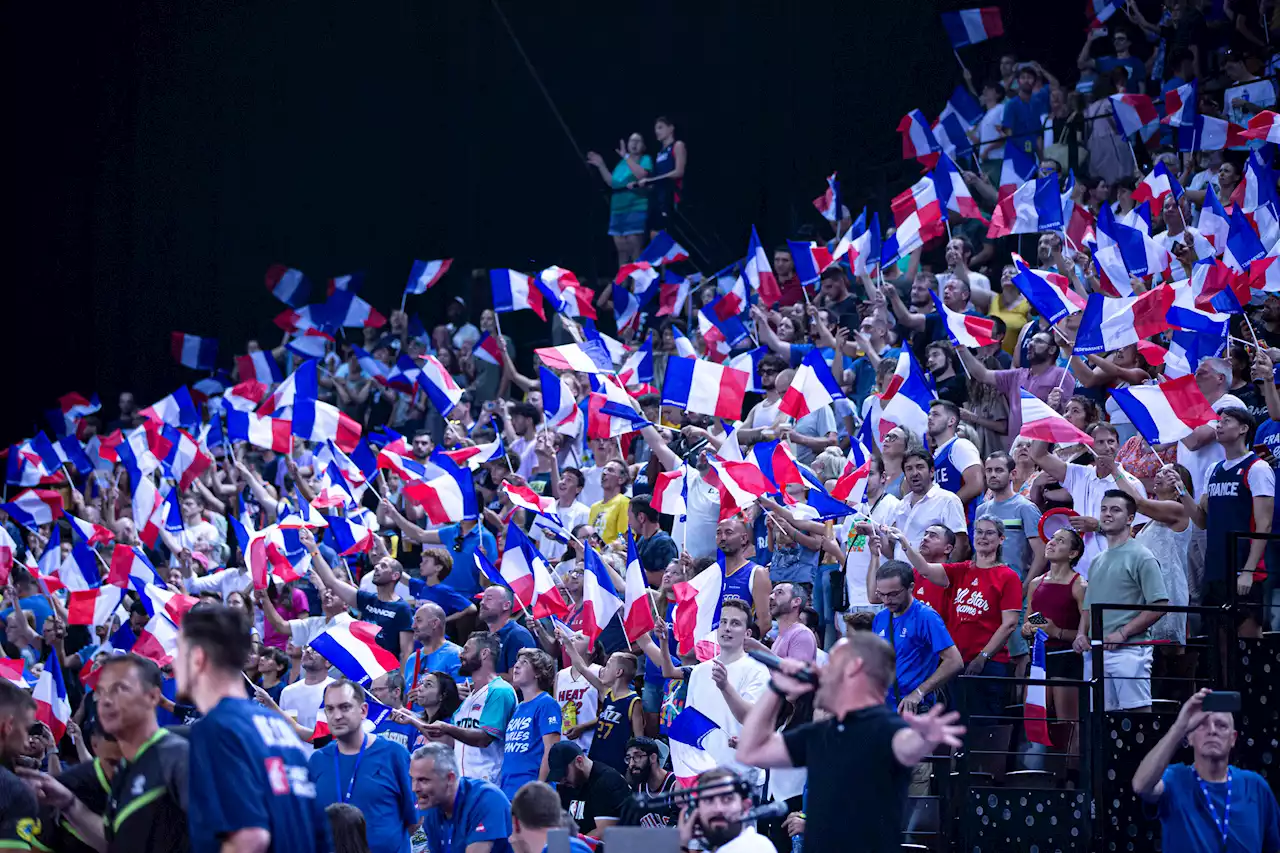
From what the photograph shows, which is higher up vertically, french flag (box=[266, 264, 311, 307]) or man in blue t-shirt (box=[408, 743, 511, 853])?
french flag (box=[266, 264, 311, 307])

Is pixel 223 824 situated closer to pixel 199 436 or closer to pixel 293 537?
pixel 293 537

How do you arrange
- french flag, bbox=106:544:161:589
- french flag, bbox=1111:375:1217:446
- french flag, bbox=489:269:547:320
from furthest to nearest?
1. french flag, bbox=489:269:547:320
2. french flag, bbox=106:544:161:589
3. french flag, bbox=1111:375:1217:446

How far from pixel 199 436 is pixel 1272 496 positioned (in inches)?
519

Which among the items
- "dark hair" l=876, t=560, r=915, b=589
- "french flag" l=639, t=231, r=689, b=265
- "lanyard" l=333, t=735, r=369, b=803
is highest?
"french flag" l=639, t=231, r=689, b=265

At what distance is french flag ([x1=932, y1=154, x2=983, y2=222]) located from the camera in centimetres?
1488

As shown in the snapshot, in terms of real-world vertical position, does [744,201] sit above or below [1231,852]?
above

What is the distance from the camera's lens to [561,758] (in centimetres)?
940

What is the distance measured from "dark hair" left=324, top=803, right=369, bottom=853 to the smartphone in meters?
3.77

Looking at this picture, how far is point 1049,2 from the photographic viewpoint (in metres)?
19.1

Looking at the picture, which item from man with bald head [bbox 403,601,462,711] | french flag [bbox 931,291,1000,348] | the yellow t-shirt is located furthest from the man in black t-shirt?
french flag [bbox 931,291,1000,348]

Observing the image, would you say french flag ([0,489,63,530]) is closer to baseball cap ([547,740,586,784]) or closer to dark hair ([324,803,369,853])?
baseball cap ([547,740,586,784])

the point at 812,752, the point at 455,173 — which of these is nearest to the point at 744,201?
the point at 455,173

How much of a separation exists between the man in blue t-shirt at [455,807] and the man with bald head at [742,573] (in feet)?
6.95

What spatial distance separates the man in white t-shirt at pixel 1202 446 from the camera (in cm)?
935
